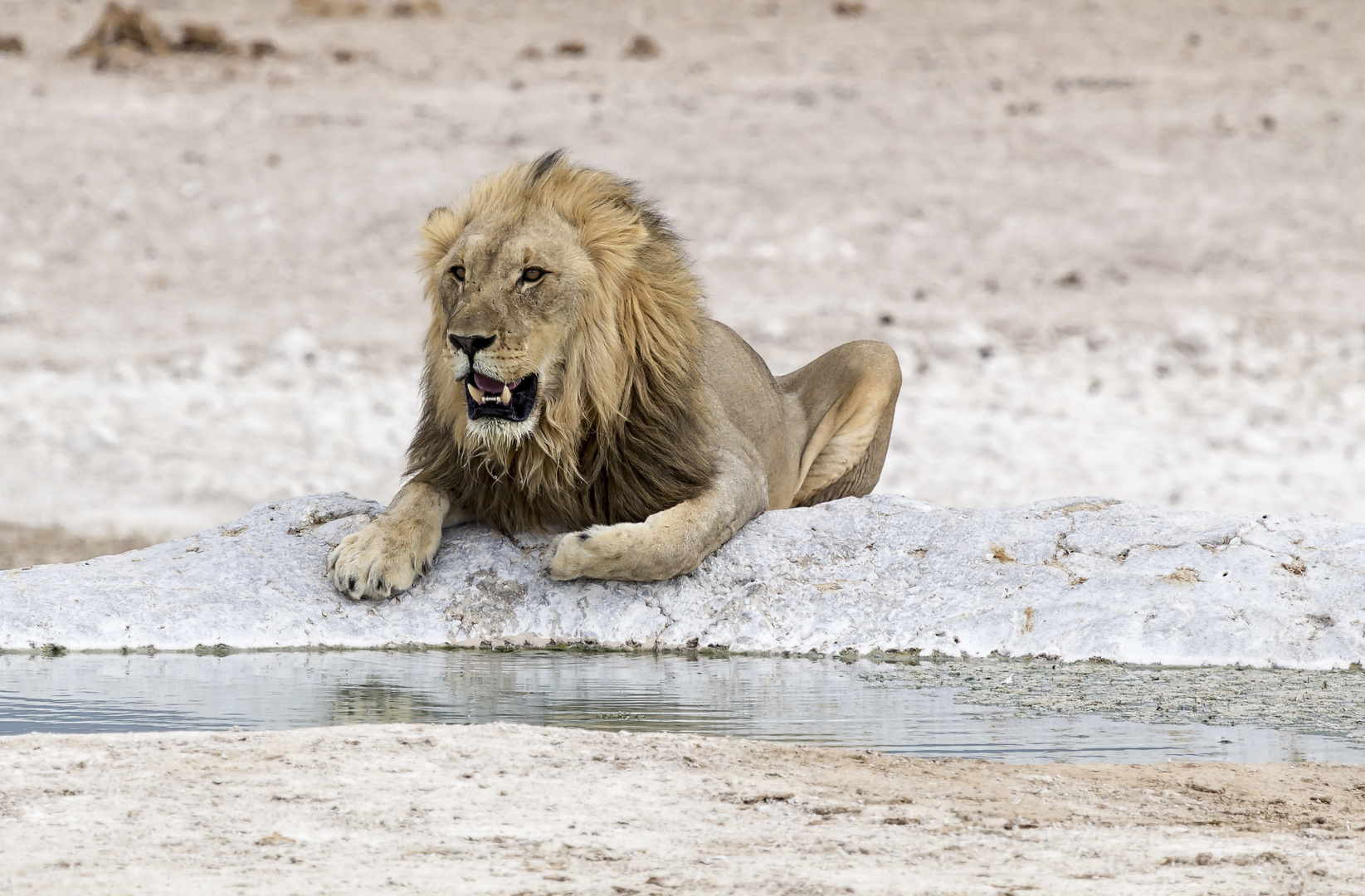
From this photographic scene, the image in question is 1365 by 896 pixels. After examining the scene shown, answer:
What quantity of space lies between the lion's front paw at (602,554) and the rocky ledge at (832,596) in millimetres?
185

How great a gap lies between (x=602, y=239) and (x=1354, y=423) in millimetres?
8764

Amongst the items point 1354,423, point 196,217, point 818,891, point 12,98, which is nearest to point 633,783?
point 818,891

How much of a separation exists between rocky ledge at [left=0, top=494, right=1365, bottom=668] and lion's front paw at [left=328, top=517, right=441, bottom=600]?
0.07 metres

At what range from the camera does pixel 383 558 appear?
6250 millimetres

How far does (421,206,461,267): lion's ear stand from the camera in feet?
21.4

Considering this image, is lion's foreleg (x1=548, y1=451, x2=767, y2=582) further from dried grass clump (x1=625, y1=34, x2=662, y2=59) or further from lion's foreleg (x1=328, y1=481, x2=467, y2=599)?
dried grass clump (x1=625, y1=34, x2=662, y2=59)

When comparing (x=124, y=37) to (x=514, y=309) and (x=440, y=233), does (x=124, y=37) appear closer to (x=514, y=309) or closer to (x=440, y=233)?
(x=440, y=233)

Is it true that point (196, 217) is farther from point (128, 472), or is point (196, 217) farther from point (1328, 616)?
point (1328, 616)

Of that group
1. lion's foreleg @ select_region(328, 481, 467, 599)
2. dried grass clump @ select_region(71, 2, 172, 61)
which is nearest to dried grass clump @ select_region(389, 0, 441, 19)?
dried grass clump @ select_region(71, 2, 172, 61)

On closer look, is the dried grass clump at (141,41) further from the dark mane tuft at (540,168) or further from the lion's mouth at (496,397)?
the lion's mouth at (496,397)

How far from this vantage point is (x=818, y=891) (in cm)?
319

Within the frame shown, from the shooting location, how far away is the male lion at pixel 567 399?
6148 mm

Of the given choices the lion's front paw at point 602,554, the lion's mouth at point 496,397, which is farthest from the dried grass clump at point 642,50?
the lion's front paw at point 602,554

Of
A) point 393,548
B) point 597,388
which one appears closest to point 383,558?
point 393,548
